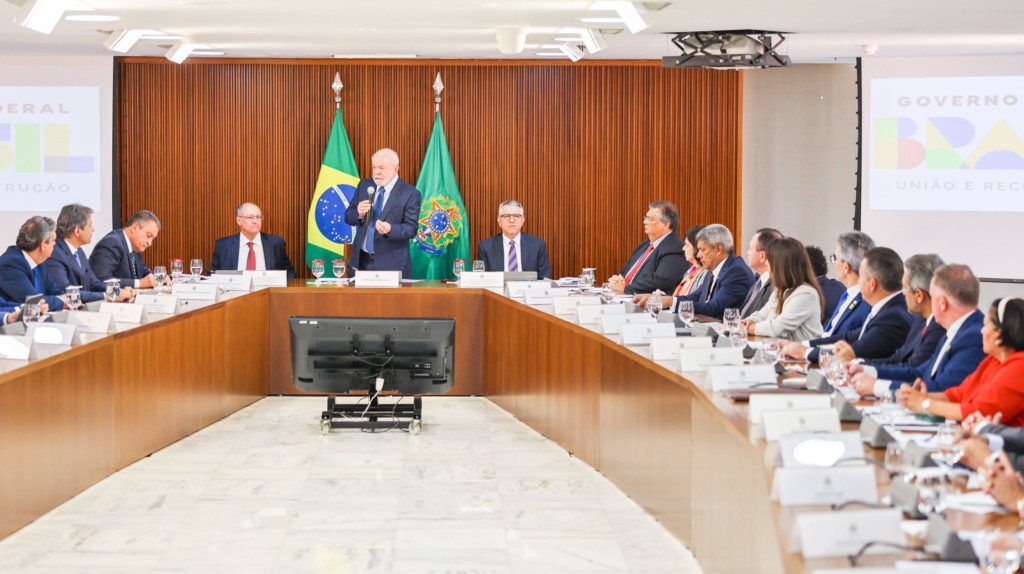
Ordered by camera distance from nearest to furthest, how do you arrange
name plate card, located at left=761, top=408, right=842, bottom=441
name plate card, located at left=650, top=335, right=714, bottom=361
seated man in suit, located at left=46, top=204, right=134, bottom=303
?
name plate card, located at left=761, top=408, right=842, bottom=441
name plate card, located at left=650, top=335, right=714, bottom=361
seated man in suit, located at left=46, top=204, right=134, bottom=303

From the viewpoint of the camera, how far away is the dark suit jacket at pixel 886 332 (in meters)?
5.19

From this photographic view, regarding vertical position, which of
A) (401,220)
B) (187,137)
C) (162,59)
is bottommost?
(401,220)

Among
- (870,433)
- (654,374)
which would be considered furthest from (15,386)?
(870,433)

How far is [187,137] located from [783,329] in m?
6.36

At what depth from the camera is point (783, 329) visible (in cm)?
591

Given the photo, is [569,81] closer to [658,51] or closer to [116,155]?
[658,51]

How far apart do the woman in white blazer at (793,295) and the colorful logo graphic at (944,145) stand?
4525 mm

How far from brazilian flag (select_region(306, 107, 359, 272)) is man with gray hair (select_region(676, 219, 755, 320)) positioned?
398 cm

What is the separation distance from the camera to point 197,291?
748 cm

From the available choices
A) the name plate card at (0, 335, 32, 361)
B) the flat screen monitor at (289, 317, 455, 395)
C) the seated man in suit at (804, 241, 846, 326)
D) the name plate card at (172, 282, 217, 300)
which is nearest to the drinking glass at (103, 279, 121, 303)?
the name plate card at (172, 282, 217, 300)

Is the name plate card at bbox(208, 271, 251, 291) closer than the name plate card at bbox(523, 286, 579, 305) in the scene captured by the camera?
No

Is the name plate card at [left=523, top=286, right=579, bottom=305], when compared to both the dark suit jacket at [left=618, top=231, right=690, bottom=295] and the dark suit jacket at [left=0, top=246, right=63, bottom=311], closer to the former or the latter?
the dark suit jacket at [left=618, top=231, right=690, bottom=295]

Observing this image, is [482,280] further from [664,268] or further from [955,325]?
[955,325]

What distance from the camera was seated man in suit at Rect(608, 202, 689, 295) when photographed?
812 cm
